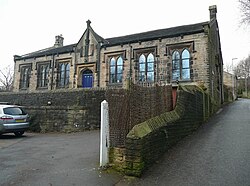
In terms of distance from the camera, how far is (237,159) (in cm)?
646

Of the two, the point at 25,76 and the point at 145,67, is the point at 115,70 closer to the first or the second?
the point at 145,67

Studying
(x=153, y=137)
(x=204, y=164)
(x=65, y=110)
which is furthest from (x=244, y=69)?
(x=153, y=137)

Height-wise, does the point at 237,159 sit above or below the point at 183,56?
below

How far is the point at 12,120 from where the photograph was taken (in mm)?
12227

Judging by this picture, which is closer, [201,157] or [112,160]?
[112,160]

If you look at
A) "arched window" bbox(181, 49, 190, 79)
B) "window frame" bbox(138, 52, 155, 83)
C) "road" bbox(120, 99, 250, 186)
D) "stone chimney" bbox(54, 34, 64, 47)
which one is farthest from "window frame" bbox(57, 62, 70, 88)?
"road" bbox(120, 99, 250, 186)

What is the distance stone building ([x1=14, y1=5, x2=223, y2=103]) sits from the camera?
18.7m

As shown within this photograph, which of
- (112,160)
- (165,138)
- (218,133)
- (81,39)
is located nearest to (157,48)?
(81,39)

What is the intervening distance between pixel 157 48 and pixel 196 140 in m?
13.1

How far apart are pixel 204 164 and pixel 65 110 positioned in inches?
428

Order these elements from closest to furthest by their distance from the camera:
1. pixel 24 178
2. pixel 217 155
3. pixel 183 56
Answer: pixel 24 178 < pixel 217 155 < pixel 183 56

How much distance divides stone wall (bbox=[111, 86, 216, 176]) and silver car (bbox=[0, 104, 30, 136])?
879 centimetres

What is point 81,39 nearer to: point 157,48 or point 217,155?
point 157,48

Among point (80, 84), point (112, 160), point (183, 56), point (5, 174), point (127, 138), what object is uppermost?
point (183, 56)
